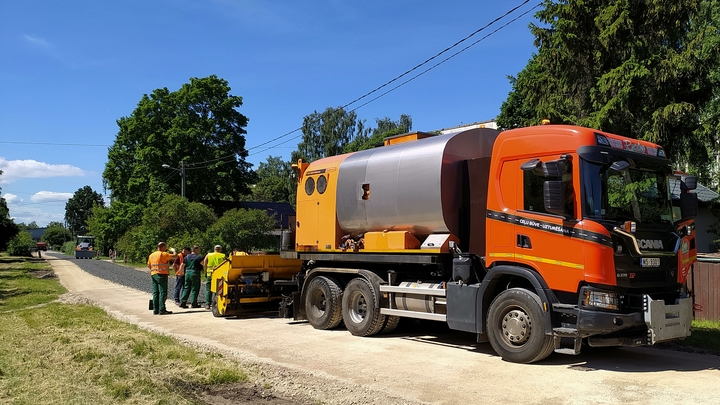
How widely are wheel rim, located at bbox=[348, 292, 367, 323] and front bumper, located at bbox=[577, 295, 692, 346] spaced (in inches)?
175

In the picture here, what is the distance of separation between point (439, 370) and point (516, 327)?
4.14 feet

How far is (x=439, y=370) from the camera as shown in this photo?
777cm

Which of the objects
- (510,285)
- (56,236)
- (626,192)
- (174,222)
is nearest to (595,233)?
(626,192)

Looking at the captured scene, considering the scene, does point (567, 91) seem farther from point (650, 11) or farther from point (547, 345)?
point (547, 345)

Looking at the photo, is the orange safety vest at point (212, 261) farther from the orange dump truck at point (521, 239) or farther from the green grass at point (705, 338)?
the green grass at point (705, 338)

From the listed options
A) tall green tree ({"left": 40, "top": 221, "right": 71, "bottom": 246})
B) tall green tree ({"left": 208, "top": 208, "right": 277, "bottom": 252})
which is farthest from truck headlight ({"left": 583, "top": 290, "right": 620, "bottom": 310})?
tall green tree ({"left": 40, "top": 221, "right": 71, "bottom": 246})

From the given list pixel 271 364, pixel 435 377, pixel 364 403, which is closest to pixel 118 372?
pixel 271 364

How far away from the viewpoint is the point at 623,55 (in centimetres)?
1491

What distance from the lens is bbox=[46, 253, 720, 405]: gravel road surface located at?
21.1 ft

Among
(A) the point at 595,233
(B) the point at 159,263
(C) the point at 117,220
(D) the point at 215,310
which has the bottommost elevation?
(D) the point at 215,310

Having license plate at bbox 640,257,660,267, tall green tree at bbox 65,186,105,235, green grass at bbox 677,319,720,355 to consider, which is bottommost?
green grass at bbox 677,319,720,355

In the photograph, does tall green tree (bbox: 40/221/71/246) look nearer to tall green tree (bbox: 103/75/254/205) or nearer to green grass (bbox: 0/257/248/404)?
tall green tree (bbox: 103/75/254/205)

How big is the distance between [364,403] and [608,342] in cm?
345

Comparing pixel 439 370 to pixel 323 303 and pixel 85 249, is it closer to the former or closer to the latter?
pixel 323 303
